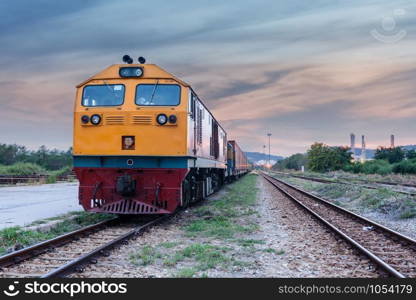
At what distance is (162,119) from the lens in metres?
10.7

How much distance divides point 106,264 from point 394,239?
5.84m

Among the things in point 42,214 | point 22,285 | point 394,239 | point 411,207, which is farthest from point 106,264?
point 411,207

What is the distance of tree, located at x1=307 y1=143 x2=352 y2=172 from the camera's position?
81.4m

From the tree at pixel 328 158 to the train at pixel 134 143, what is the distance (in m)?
73.0

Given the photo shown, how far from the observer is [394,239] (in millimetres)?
8977

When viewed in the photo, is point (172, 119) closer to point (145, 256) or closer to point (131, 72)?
point (131, 72)

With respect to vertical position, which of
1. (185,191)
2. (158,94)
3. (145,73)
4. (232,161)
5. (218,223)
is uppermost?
(145,73)

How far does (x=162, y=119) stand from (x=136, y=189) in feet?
5.99

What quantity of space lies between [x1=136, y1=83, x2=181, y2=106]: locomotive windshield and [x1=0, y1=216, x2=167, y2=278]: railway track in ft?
10.3

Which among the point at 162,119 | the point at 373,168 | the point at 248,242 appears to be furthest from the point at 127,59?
the point at 373,168

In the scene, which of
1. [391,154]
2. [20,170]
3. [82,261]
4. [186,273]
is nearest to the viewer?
[186,273]

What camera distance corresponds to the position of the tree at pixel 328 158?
8138 cm

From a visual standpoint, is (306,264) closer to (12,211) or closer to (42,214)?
(42,214)
